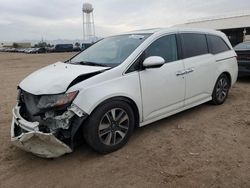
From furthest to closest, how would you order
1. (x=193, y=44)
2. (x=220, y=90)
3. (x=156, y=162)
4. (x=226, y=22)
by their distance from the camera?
(x=226, y=22) < (x=220, y=90) < (x=193, y=44) < (x=156, y=162)

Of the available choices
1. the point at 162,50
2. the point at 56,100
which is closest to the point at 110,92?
the point at 56,100

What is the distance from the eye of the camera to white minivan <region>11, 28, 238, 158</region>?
343cm

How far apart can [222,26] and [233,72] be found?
43.7 metres

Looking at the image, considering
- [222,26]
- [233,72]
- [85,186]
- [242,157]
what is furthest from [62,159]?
[222,26]

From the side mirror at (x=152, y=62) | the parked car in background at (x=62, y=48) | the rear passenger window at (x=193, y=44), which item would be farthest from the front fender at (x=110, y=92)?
the parked car in background at (x=62, y=48)

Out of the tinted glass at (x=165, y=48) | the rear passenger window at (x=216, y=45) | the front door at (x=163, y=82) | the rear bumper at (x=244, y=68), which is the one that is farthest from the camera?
the rear bumper at (x=244, y=68)

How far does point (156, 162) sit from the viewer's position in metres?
3.54

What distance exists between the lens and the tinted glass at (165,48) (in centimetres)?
436

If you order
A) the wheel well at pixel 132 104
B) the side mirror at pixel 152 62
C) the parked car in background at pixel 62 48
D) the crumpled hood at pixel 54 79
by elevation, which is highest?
the parked car in background at pixel 62 48

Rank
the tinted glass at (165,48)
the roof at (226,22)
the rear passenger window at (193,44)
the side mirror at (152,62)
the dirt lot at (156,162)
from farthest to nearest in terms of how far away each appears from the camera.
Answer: the roof at (226,22)
the rear passenger window at (193,44)
the tinted glass at (165,48)
the side mirror at (152,62)
the dirt lot at (156,162)

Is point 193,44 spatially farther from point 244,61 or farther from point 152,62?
point 244,61

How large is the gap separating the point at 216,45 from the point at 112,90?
3.12m

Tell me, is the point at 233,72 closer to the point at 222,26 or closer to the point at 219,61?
the point at 219,61

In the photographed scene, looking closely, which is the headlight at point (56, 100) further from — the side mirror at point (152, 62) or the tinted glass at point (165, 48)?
the tinted glass at point (165, 48)
